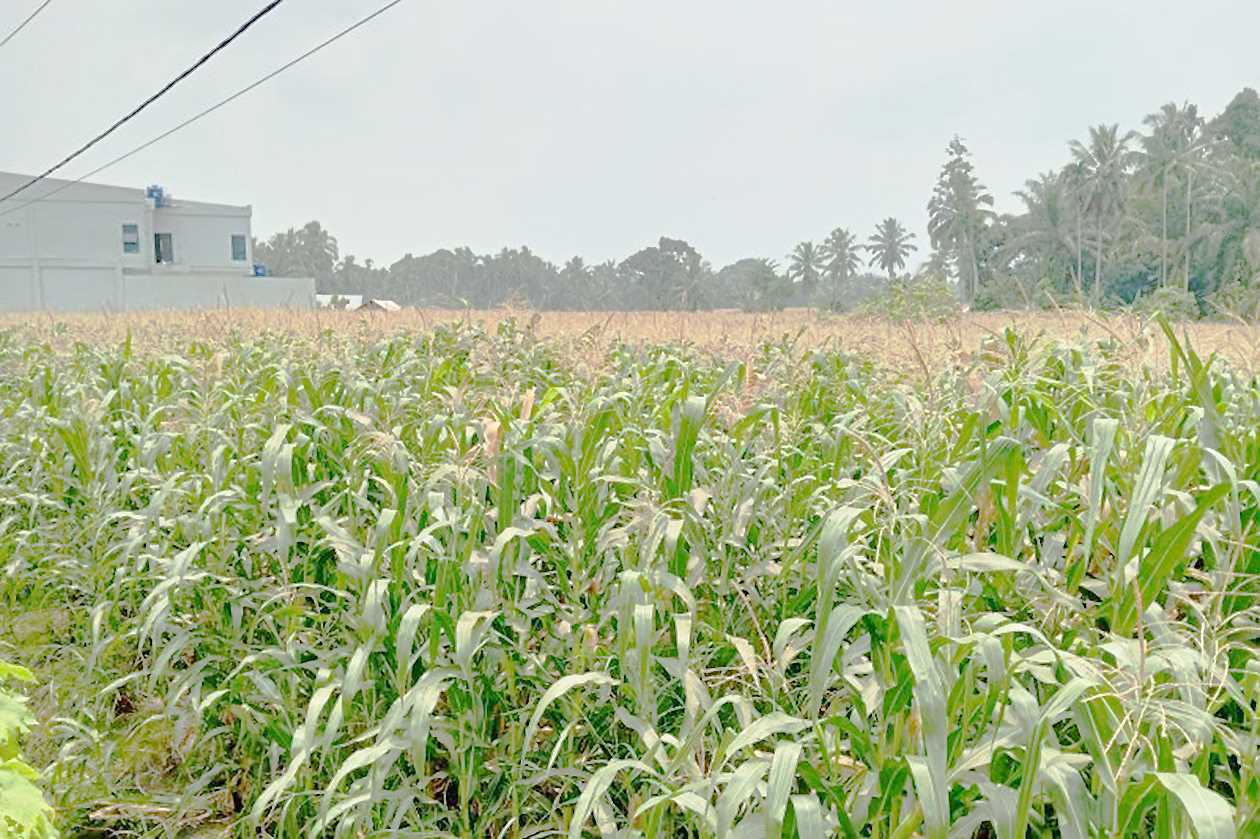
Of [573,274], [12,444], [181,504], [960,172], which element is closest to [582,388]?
[181,504]

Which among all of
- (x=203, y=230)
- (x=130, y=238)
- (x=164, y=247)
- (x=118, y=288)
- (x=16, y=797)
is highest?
(x=203, y=230)

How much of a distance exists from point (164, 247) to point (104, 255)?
4.00 meters

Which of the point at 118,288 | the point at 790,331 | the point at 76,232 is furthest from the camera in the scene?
the point at 118,288

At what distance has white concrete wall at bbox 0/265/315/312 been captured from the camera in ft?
129

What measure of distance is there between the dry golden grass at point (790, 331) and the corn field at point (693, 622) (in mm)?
209

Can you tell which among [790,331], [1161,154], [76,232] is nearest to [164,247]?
[76,232]

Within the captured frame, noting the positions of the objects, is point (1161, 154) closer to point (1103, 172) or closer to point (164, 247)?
point (1103, 172)

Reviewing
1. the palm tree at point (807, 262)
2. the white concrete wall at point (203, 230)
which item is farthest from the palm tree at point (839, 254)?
the white concrete wall at point (203, 230)

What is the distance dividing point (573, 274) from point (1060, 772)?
50793mm

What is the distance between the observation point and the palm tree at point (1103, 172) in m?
53.9

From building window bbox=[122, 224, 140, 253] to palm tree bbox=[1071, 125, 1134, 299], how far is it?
4960 centimetres

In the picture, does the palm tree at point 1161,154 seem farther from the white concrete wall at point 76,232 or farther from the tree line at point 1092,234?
the white concrete wall at point 76,232

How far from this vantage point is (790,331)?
7.60m

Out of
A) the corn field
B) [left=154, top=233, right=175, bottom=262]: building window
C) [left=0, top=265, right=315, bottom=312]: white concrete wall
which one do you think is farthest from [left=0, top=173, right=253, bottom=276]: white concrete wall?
the corn field
